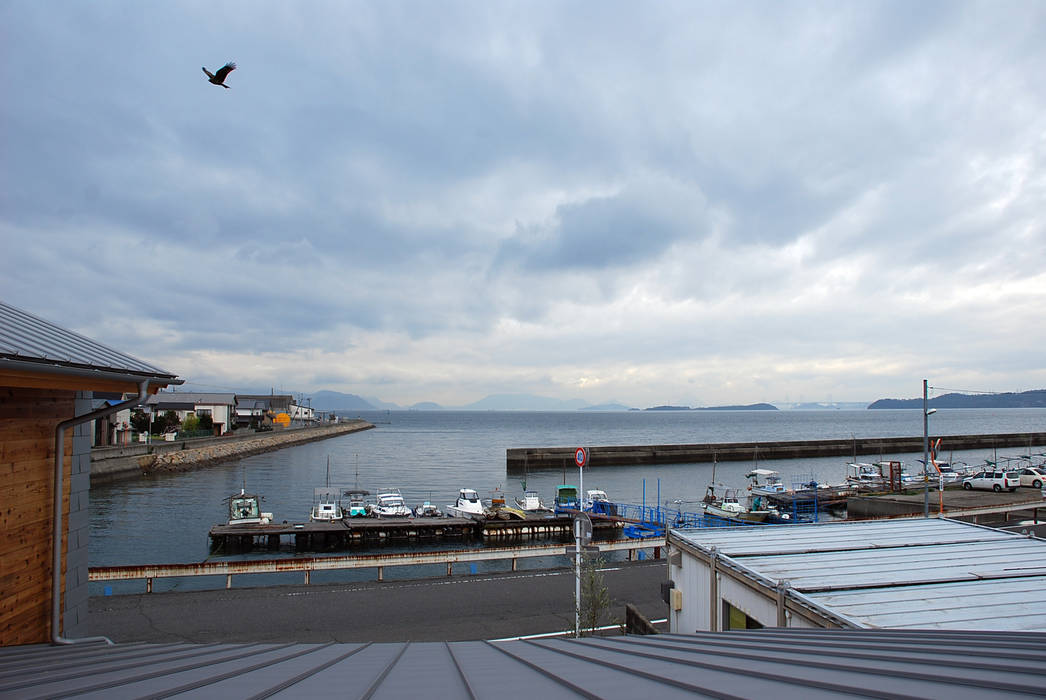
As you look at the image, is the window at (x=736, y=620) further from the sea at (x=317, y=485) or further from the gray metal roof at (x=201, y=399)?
the gray metal roof at (x=201, y=399)

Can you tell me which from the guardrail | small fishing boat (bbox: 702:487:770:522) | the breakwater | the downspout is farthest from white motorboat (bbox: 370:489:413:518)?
the breakwater

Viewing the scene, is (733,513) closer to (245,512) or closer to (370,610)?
(370,610)

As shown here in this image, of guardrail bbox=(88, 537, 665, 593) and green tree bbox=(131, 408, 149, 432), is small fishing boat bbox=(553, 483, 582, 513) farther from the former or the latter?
green tree bbox=(131, 408, 149, 432)

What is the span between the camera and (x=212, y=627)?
13.6m

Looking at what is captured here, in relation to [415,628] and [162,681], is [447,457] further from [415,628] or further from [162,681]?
[162,681]

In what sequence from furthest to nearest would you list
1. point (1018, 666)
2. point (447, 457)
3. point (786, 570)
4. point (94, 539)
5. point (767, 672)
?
point (447, 457)
point (94, 539)
point (786, 570)
point (767, 672)
point (1018, 666)

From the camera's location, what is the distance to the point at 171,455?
195 ft

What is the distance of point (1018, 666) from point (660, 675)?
5.93 ft

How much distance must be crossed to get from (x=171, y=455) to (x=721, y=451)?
236 feet

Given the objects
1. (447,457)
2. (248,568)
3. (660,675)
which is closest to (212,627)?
(248,568)

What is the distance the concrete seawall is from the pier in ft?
120

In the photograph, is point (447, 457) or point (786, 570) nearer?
point (786, 570)

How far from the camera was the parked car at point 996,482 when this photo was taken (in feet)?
120

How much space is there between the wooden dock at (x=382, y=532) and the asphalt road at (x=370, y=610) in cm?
1403
